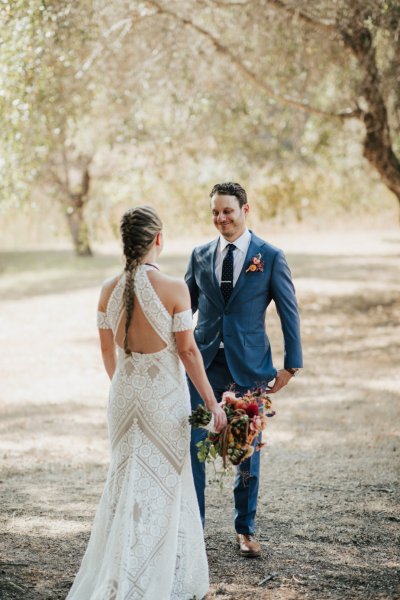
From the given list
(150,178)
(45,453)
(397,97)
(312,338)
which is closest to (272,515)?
(45,453)

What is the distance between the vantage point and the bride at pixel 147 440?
391cm

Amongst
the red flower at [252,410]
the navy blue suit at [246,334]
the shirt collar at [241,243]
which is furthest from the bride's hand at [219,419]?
the shirt collar at [241,243]

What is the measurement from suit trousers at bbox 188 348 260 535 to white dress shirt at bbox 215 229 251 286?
45 cm

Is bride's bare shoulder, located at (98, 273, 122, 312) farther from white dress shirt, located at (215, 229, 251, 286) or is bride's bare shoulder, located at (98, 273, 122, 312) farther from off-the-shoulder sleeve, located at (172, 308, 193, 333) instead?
white dress shirt, located at (215, 229, 251, 286)

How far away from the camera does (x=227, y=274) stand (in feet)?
15.8

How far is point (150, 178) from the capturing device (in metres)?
16.9

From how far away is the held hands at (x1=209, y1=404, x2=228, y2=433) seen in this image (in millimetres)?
4125

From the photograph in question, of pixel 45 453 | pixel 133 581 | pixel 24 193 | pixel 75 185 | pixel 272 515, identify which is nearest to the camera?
pixel 133 581

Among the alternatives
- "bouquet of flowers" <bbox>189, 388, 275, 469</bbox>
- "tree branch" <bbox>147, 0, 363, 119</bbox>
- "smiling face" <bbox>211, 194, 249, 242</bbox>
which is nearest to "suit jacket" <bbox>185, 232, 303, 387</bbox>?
"smiling face" <bbox>211, 194, 249, 242</bbox>

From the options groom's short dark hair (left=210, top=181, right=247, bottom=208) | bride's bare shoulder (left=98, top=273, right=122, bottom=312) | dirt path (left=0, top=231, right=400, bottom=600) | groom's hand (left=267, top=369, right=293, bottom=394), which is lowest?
dirt path (left=0, top=231, right=400, bottom=600)

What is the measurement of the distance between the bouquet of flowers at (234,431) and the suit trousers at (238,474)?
Result: 1.72 ft

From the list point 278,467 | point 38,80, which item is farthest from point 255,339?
point 38,80

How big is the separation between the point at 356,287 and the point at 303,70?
33.1 feet

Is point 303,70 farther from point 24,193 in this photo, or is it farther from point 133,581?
point 133,581
